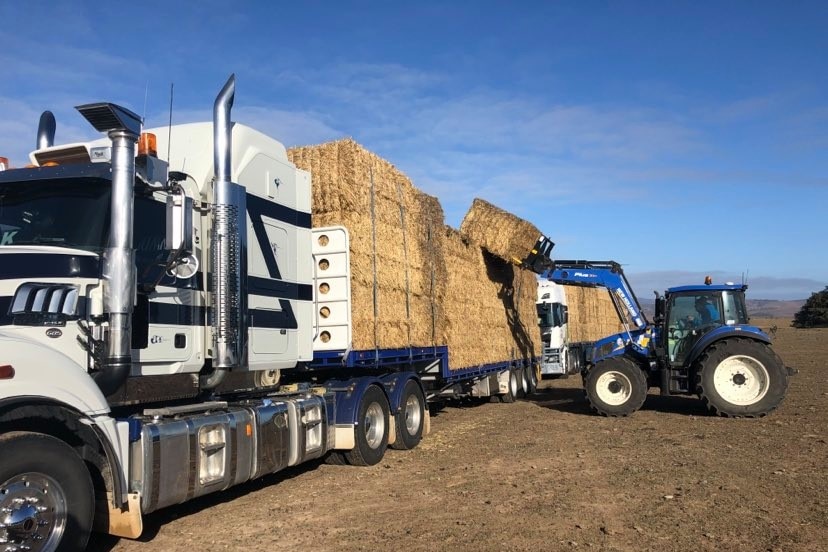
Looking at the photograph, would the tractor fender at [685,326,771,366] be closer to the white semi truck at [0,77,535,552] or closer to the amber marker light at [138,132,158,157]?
the white semi truck at [0,77,535,552]

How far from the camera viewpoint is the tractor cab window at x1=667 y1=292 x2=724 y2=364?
44.8 ft

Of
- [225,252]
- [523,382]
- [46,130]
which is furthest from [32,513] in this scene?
[523,382]

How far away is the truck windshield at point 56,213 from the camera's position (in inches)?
224

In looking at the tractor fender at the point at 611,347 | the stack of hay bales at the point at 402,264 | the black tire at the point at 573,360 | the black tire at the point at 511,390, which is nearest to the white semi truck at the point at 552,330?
the black tire at the point at 573,360

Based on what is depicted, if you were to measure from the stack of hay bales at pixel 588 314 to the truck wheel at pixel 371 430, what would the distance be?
15.5 meters

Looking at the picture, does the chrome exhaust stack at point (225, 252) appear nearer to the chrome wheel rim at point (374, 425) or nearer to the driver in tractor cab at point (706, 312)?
the chrome wheel rim at point (374, 425)

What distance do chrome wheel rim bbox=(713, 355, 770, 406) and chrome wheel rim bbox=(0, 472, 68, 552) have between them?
11.2 metres

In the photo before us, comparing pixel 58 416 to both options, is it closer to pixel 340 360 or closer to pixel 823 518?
pixel 340 360

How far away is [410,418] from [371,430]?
1.34 metres

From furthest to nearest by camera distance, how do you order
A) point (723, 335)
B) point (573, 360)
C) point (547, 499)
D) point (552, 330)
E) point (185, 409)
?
point (573, 360) → point (552, 330) → point (723, 335) → point (547, 499) → point (185, 409)

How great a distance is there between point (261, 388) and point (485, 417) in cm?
764

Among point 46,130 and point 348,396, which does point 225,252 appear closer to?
point 46,130

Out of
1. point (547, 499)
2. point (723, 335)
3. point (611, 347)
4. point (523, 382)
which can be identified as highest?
point (723, 335)

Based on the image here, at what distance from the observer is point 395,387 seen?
34.0 feet
